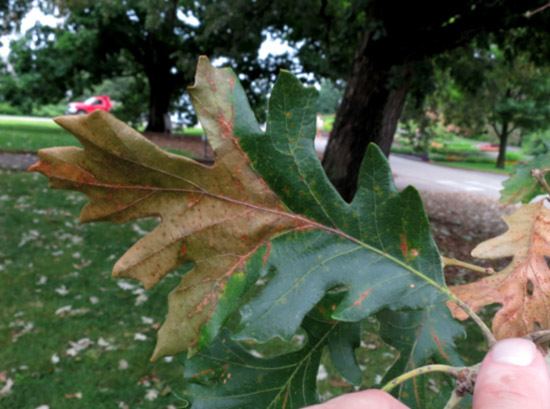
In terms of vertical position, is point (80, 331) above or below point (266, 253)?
below

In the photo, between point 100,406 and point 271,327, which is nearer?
point 271,327

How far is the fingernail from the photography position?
2.32 feet

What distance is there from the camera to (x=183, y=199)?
792 millimetres

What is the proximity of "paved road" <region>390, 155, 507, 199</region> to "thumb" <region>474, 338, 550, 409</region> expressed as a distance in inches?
500

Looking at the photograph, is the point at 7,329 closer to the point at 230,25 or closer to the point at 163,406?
the point at 163,406

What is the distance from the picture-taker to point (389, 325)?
977 millimetres

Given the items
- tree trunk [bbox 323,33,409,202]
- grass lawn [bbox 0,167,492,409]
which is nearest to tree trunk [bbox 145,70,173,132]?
grass lawn [bbox 0,167,492,409]

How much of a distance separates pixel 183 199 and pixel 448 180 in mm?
18634

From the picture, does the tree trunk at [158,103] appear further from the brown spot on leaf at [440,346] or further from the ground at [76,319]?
the brown spot on leaf at [440,346]

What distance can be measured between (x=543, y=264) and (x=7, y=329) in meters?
4.49

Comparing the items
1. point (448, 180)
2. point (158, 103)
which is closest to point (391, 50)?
point (448, 180)

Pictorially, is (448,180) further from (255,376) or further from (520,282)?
(255,376)

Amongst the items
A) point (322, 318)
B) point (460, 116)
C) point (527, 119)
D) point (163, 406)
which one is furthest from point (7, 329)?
point (527, 119)

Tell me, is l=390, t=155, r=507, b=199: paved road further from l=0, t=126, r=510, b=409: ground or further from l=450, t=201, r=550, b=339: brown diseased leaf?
l=450, t=201, r=550, b=339: brown diseased leaf
